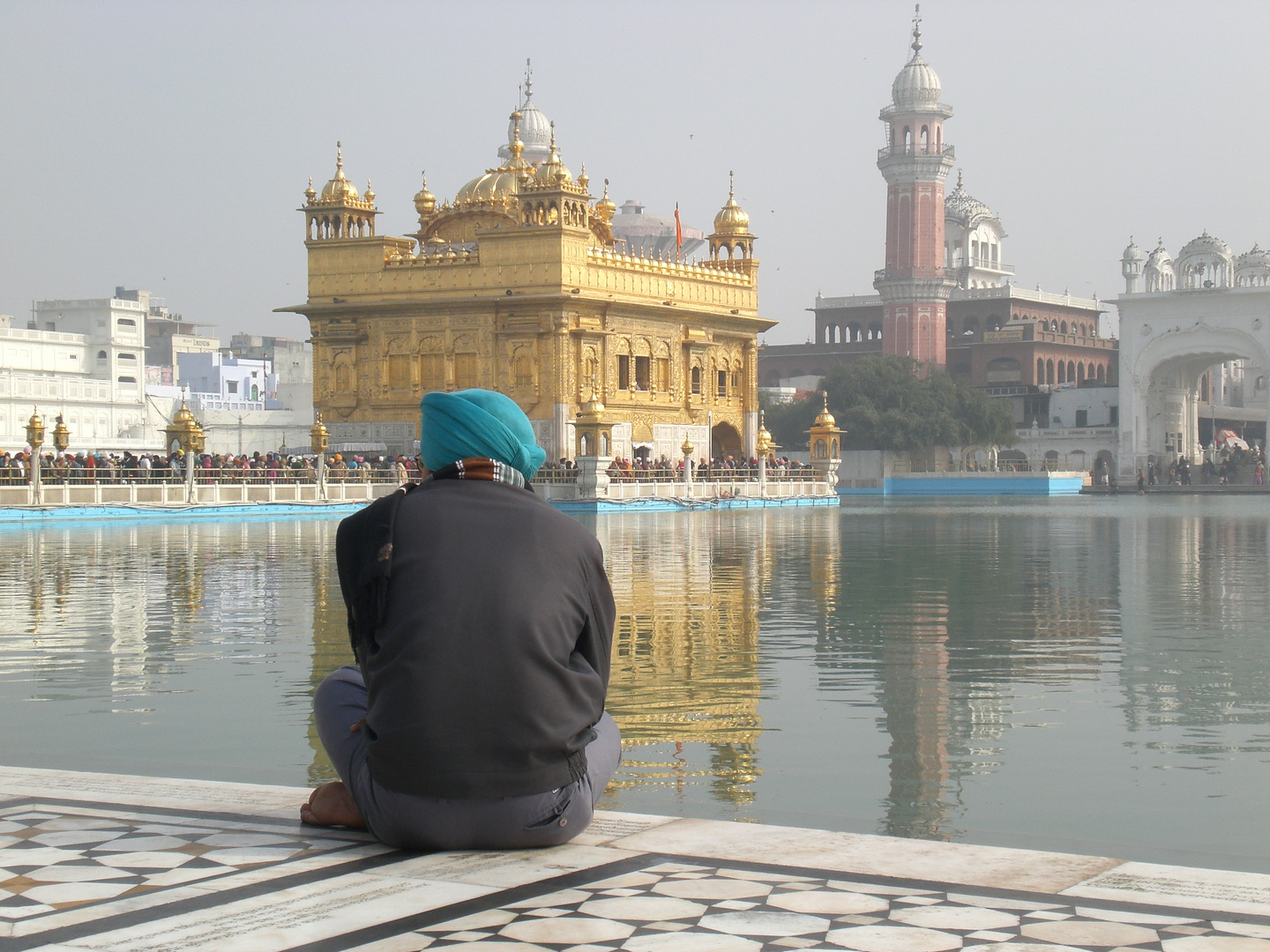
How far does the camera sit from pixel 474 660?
12.5 feet

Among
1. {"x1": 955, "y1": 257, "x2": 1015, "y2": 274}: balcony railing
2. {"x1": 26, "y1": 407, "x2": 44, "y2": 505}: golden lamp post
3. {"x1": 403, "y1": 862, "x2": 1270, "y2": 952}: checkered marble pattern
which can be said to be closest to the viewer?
{"x1": 403, "y1": 862, "x2": 1270, "y2": 952}: checkered marble pattern

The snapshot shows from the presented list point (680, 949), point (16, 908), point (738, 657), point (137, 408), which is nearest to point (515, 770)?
point (680, 949)

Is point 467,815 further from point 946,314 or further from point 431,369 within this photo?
point 946,314

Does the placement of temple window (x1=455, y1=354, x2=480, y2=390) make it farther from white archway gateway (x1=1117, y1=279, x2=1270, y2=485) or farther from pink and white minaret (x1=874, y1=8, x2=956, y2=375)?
pink and white minaret (x1=874, y1=8, x2=956, y2=375)

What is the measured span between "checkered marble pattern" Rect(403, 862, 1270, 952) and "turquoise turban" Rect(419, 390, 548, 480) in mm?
1127

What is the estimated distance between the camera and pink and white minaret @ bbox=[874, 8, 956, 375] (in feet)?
241

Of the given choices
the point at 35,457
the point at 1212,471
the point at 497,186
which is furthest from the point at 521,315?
the point at 1212,471

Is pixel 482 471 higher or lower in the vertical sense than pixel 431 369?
lower

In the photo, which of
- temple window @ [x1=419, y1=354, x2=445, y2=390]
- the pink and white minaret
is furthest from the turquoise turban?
the pink and white minaret

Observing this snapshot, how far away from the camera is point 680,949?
3080mm

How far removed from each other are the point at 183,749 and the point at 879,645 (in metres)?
4.56

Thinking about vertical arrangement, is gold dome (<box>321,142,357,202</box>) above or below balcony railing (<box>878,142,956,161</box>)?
below

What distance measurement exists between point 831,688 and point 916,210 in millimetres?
68300

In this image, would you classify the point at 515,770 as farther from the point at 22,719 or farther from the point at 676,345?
the point at 676,345
